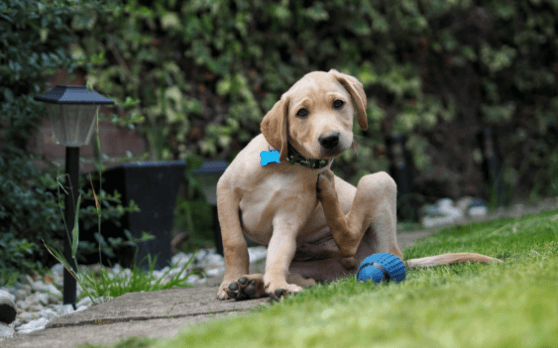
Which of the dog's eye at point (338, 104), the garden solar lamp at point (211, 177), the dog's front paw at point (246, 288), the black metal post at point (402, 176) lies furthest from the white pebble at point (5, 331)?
the black metal post at point (402, 176)

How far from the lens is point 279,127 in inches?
84.7

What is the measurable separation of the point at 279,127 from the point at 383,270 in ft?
2.43

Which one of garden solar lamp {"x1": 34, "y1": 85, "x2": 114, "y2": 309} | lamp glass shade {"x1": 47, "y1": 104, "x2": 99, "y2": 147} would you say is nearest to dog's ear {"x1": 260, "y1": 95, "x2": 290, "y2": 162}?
garden solar lamp {"x1": 34, "y1": 85, "x2": 114, "y2": 309}

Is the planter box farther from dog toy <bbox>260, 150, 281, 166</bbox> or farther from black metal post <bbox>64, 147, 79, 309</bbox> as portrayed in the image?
dog toy <bbox>260, 150, 281, 166</bbox>

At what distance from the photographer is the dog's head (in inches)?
79.6

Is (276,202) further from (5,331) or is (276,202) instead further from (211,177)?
(211,177)

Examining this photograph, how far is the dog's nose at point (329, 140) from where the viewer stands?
1.99m

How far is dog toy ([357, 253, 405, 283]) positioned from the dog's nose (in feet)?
1.62

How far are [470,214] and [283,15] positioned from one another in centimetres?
356

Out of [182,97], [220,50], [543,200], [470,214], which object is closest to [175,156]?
[182,97]

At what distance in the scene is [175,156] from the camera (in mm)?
5145

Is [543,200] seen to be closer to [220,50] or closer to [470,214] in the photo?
[470,214]

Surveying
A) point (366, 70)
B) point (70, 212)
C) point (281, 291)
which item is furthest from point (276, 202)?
point (366, 70)

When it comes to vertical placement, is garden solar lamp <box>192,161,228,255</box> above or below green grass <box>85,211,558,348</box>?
below
